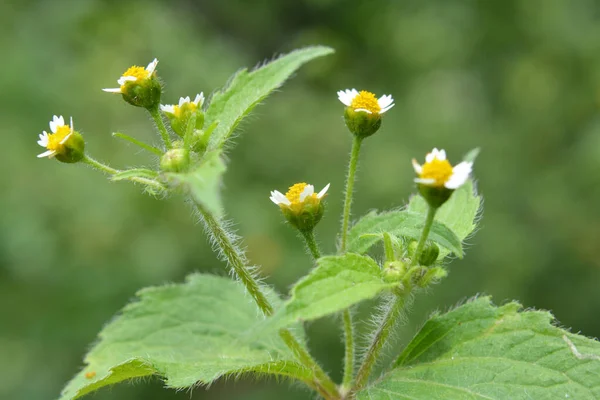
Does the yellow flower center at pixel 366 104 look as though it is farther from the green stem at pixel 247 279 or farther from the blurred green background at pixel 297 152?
the blurred green background at pixel 297 152

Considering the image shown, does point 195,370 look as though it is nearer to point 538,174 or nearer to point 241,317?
point 241,317

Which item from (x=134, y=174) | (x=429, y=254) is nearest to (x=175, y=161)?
(x=134, y=174)

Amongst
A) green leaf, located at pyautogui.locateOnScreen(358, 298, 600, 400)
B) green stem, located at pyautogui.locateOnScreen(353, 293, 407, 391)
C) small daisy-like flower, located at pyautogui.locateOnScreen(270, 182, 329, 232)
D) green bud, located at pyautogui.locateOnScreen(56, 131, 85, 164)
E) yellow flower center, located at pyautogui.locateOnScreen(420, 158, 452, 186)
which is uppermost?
green bud, located at pyautogui.locateOnScreen(56, 131, 85, 164)

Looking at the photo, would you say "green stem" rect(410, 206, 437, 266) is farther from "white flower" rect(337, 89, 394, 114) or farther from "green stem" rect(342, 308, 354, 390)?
"white flower" rect(337, 89, 394, 114)

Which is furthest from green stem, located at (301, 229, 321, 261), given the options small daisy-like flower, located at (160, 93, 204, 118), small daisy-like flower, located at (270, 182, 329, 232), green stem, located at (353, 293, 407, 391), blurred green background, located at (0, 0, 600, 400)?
blurred green background, located at (0, 0, 600, 400)

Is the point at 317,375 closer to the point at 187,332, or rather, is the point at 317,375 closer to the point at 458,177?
the point at 187,332

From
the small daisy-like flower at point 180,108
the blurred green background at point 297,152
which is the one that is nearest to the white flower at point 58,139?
the small daisy-like flower at point 180,108
